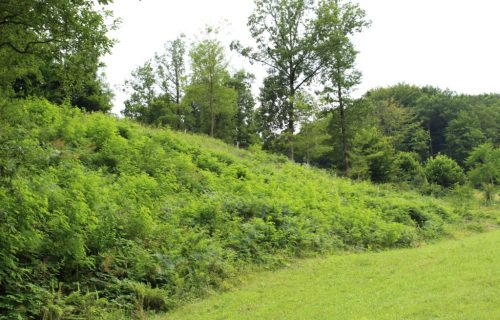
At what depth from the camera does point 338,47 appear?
3691 centimetres

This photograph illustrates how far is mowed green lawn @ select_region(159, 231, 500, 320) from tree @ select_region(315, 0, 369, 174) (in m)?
26.9

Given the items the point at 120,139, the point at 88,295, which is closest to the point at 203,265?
the point at 88,295

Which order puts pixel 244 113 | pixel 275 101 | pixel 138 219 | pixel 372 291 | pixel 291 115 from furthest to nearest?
1. pixel 244 113
2. pixel 275 101
3. pixel 291 115
4. pixel 138 219
5. pixel 372 291

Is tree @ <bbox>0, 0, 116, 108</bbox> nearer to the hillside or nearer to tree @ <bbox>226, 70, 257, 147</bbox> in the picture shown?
the hillside

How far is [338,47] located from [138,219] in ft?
100

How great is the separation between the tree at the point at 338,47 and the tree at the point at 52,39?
100 feet

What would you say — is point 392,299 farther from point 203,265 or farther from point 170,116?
point 170,116

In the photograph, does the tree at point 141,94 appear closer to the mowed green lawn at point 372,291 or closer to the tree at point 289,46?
the tree at point 289,46

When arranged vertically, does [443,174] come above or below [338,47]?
below

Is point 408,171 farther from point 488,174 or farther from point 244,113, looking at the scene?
point 244,113

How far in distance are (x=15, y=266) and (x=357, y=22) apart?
37443 mm

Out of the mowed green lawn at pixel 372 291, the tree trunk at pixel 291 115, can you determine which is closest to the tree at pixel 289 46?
the tree trunk at pixel 291 115

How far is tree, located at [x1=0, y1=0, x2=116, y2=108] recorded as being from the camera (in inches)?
297

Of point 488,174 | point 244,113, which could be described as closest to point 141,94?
point 244,113
